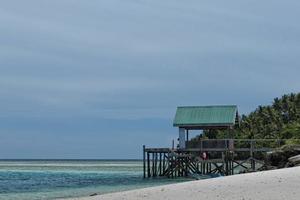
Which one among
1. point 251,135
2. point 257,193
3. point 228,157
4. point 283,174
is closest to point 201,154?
point 228,157

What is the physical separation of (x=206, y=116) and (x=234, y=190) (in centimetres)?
3516

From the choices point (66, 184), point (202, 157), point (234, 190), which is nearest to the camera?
point (234, 190)

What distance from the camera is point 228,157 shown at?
5203 cm

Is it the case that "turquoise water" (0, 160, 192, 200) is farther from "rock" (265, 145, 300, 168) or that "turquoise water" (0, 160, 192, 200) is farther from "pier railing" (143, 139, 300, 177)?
"rock" (265, 145, 300, 168)

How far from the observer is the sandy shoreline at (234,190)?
1775 cm

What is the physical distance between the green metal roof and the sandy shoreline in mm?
31518

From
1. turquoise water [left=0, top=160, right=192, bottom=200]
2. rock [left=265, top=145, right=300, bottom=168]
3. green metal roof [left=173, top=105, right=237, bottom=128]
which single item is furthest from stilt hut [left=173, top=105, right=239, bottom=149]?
rock [left=265, top=145, right=300, bottom=168]

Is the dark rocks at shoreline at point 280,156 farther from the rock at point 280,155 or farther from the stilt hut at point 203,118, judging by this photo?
the stilt hut at point 203,118

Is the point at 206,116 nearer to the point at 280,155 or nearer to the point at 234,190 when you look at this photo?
the point at 280,155

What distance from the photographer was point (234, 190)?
18.7 meters

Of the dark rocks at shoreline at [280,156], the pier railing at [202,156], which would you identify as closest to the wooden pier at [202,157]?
the pier railing at [202,156]

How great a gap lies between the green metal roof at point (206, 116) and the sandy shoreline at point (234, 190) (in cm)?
3152

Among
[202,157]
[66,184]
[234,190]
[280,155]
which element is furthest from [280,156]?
[234,190]

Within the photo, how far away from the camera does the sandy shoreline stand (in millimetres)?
17750
